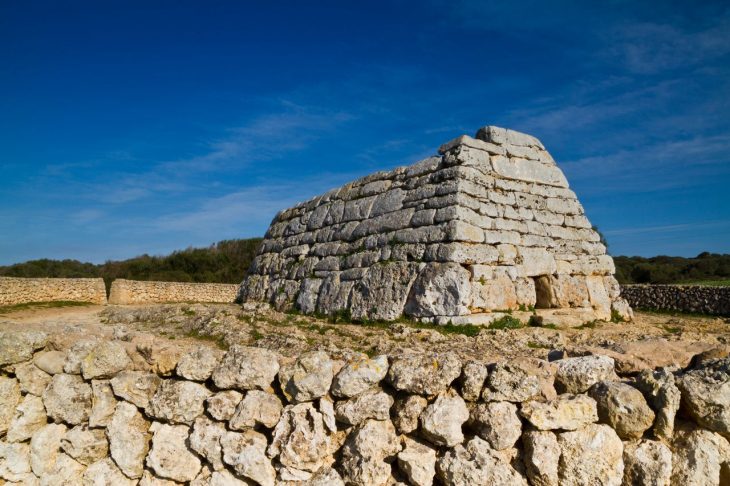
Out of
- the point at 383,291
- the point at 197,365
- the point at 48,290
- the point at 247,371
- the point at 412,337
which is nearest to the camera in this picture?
the point at 247,371

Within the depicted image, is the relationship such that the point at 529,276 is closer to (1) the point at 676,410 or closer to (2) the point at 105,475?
(1) the point at 676,410

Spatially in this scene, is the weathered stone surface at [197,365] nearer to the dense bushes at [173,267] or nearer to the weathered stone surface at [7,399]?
the weathered stone surface at [7,399]

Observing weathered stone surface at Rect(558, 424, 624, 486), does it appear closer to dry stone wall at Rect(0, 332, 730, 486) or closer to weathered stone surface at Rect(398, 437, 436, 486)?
dry stone wall at Rect(0, 332, 730, 486)

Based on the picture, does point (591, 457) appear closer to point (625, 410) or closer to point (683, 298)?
point (625, 410)

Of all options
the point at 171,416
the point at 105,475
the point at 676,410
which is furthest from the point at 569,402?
the point at 105,475

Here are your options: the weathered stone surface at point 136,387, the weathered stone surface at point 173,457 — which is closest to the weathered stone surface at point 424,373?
the weathered stone surface at point 173,457

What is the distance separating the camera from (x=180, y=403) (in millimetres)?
3777

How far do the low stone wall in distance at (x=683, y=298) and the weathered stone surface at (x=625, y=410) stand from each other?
13.1 m

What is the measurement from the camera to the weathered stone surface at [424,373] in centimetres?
359

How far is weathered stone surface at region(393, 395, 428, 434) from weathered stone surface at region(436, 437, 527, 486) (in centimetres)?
31

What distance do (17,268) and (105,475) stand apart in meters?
42.0

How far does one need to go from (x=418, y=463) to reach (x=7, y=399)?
3.37m

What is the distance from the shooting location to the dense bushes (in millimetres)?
38219

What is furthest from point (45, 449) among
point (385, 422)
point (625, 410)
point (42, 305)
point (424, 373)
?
point (42, 305)
